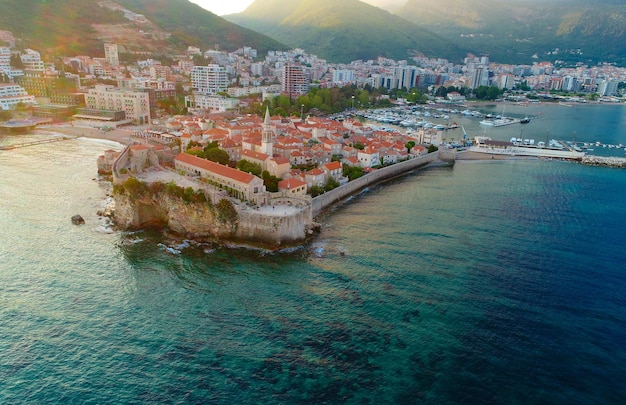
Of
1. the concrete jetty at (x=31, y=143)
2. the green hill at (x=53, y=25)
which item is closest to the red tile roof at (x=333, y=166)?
the concrete jetty at (x=31, y=143)

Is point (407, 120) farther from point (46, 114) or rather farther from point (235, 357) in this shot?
point (235, 357)

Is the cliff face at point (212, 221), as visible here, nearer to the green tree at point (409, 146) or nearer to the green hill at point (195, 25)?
the green tree at point (409, 146)

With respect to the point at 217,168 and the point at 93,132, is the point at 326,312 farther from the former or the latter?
the point at 93,132

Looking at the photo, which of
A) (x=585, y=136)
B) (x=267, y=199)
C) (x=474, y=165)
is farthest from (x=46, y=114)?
(x=585, y=136)

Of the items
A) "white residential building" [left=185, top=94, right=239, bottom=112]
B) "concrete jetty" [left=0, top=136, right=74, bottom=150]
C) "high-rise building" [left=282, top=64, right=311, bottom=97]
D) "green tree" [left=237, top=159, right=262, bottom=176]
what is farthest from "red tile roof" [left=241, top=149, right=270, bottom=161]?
"high-rise building" [left=282, top=64, right=311, bottom=97]

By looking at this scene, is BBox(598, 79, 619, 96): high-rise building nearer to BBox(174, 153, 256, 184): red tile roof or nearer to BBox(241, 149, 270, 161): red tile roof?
BBox(241, 149, 270, 161): red tile roof

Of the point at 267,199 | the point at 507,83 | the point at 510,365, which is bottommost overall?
the point at 510,365
